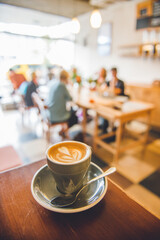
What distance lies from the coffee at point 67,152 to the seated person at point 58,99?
193cm

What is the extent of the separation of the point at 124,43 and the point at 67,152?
17.4 ft

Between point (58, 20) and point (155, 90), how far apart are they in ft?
16.5

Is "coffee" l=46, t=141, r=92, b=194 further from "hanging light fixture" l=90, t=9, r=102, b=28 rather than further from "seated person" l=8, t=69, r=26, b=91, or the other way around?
"seated person" l=8, t=69, r=26, b=91

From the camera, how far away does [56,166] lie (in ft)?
1.67

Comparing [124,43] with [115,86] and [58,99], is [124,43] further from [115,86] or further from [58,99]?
[58,99]

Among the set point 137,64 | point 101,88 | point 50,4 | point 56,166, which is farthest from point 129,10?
point 56,166

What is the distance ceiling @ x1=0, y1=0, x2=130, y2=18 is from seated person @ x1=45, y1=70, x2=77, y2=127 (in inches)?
151

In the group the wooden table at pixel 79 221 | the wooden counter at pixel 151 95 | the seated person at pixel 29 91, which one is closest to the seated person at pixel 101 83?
the wooden counter at pixel 151 95

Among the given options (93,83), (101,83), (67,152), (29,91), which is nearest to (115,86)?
(101,83)

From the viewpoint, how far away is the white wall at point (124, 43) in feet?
14.7

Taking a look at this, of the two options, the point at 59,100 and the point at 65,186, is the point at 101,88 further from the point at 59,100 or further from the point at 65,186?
the point at 65,186

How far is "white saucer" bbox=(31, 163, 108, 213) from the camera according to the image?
1.61 feet

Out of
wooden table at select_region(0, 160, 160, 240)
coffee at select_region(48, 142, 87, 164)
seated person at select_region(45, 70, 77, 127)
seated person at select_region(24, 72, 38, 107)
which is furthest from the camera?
seated person at select_region(24, 72, 38, 107)

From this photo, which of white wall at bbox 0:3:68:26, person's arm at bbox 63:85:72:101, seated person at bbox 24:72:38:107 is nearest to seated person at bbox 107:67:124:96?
person's arm at bbox 63:85:72:101
